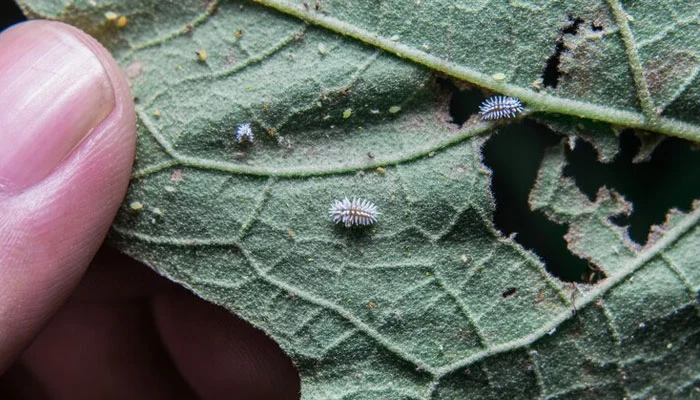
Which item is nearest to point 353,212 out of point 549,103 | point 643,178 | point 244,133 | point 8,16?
point 244,133

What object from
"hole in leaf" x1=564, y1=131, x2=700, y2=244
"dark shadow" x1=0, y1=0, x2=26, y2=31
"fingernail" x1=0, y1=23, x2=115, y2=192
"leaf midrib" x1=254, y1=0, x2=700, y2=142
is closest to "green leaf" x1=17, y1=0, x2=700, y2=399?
"leaf midrib" x1=254, y1=0, x2=700, y2=142

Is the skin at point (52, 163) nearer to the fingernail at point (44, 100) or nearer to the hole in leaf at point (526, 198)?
the fingernail at point (44, 100)

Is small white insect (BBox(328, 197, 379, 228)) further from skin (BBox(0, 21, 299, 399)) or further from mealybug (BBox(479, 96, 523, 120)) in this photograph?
skin (BBox(0, 21, 299, 399))

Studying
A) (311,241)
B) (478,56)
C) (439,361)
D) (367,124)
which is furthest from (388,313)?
(478,56)

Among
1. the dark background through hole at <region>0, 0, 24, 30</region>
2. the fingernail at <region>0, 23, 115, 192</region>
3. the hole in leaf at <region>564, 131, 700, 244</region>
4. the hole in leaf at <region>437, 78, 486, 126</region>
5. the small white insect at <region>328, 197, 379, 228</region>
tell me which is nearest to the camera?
the fingernail at <region>0, 23, 115, 192</region>

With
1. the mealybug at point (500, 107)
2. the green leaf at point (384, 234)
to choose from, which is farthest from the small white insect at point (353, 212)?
the mealybug at point (500, 107)

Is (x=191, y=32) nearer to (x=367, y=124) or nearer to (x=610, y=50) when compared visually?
(x=367, y=124)
